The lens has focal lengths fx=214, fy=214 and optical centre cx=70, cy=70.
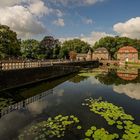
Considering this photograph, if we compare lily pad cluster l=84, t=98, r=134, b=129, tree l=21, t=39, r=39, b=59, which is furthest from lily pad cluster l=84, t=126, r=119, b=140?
tree l=21, t=39, r=39, b=59

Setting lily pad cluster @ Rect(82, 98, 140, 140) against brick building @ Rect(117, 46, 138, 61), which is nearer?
lily pad cluster @ Rect(82, 98, 140, 140)

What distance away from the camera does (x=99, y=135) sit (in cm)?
1359

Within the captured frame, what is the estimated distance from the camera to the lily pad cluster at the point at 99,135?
43.2 feet

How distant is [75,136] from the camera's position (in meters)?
13.5

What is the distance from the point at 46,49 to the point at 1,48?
48.9 m

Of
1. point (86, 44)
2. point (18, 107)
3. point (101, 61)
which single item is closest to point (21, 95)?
point (18, 107)

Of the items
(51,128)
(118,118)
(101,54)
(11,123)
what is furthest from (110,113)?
(101,54)

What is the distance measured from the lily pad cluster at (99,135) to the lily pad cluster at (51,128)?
A: 1.14m

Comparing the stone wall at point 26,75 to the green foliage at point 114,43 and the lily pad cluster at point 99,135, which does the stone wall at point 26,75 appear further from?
the green foliage at point 114,43

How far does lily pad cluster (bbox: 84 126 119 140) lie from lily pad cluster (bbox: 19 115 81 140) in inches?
44.8

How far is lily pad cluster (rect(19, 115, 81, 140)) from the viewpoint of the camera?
1346 centimetres

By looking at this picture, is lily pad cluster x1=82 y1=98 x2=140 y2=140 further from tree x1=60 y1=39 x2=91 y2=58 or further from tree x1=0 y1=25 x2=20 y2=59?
tree x1=60 y1=39 x2=91 y2=58

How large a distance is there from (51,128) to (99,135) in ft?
10.8

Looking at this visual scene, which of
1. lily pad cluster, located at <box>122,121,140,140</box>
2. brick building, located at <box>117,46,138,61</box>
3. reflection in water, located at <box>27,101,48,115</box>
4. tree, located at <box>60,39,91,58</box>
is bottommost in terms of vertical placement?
lily pad cluster, located at <box>122,121,140,140</box>
